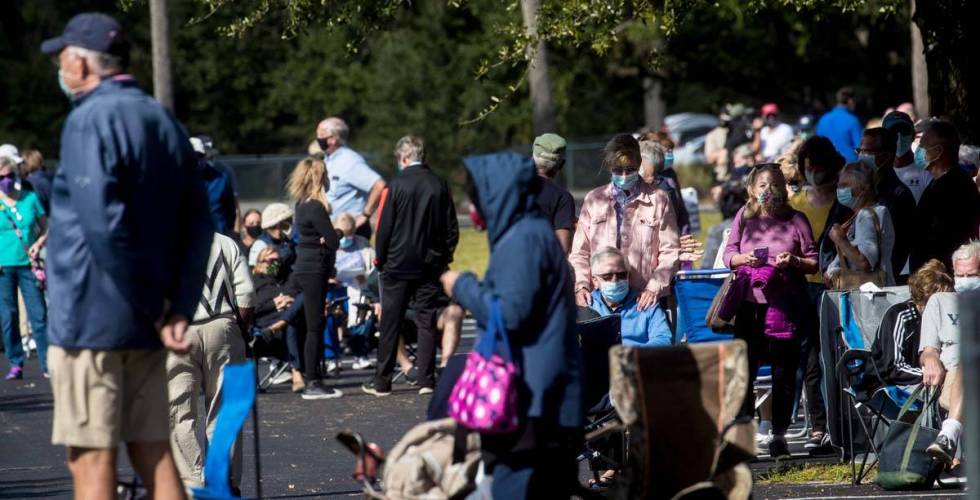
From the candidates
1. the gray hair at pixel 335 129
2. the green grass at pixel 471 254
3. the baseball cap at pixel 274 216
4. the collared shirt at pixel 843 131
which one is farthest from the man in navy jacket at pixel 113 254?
the green grass at pixel 471 254

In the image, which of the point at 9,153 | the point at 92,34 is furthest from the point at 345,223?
the point at 92,34

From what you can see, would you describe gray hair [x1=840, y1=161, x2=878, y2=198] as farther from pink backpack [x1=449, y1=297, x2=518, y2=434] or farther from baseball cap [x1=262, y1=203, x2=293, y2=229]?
baseball cap [x1=262, y1=203, x2=293, y2=229]

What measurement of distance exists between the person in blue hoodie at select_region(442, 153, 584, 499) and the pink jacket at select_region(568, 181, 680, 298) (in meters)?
3.58

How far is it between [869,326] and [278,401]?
5592 mm

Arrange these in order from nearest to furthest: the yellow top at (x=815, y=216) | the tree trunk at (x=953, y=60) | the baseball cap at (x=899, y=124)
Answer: the yellow top at (x=815, y=216)
the baseball cap at (x=899, y=124)
the tree trunk at (x=953, y=60)

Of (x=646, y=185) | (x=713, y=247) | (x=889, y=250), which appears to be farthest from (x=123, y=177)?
(x=713, y=247)

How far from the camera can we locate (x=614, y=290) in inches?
376

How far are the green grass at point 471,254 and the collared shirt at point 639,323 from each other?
45.0 ft

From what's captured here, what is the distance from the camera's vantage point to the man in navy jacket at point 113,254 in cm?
598

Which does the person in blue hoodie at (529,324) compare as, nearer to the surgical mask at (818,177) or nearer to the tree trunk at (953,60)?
the surgical mask at (818,177)

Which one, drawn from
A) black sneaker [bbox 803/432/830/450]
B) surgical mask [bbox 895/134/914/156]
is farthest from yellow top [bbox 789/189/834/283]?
surgical mask [bbox 895/134/914/156]

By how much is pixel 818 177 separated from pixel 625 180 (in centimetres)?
149

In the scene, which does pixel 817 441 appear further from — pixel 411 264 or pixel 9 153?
pixel 9 153

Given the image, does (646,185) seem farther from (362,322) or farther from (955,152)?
(362,322)
